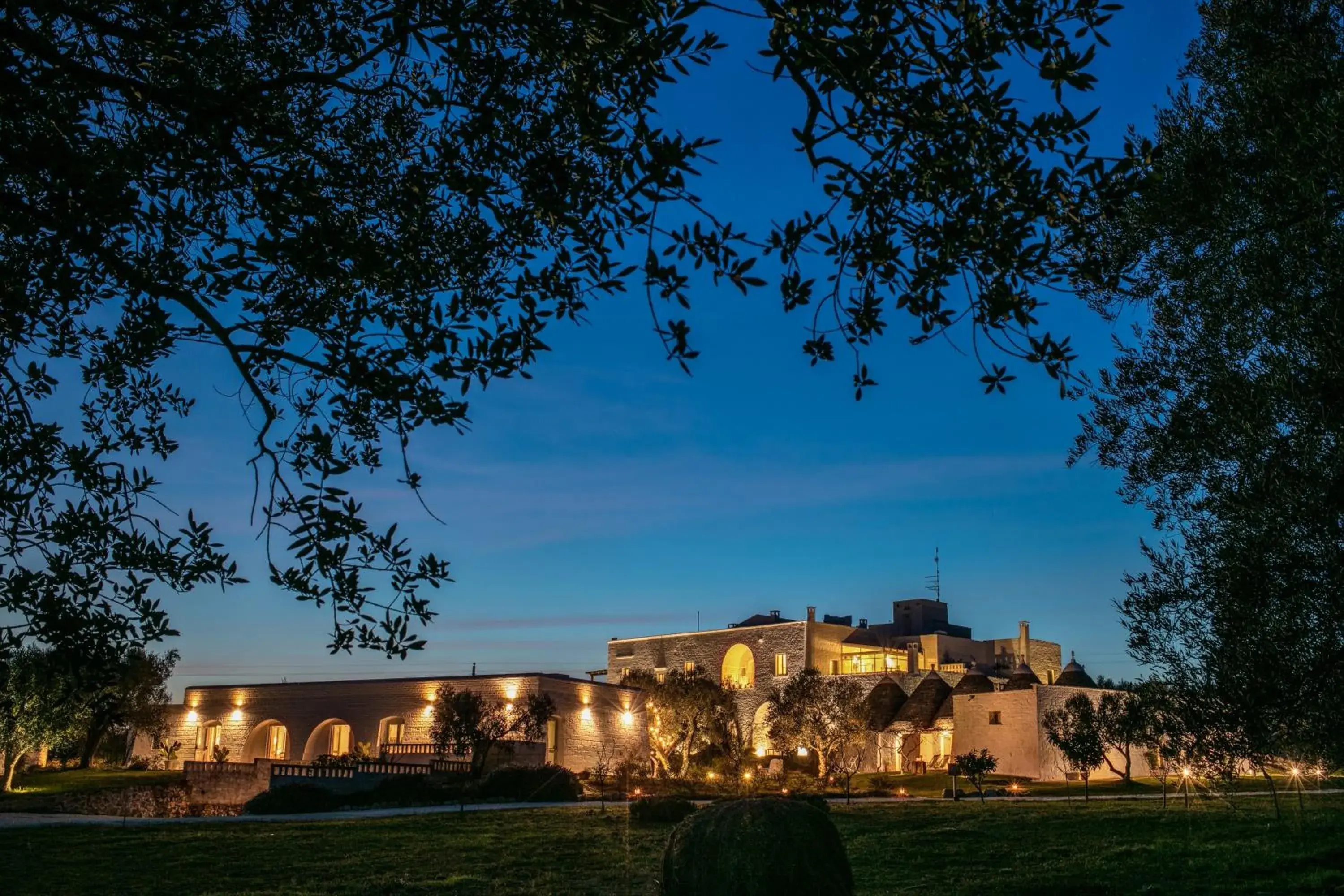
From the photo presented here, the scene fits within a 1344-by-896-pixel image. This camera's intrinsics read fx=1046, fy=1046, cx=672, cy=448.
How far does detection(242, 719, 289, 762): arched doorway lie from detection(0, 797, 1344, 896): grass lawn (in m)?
36.6

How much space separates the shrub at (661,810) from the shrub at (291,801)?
471 inches

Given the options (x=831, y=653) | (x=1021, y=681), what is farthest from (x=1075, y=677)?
(x=831, y=653)

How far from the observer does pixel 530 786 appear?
3547cm

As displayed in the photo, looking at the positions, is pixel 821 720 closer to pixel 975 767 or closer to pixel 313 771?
pixel 975 767

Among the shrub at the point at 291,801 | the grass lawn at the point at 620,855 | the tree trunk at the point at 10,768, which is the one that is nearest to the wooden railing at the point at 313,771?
the shrub at the point at 291,801

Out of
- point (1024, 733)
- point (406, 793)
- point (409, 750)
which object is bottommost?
point (406, 793)

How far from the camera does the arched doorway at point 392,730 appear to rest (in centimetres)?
5150

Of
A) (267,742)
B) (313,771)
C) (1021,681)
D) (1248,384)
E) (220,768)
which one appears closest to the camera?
(1248,384)

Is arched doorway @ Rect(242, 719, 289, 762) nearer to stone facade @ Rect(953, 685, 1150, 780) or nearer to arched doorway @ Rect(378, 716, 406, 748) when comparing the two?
arched doorway @ Rect(378, 716, 406, 748)

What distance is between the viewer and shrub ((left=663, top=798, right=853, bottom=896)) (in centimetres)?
1043

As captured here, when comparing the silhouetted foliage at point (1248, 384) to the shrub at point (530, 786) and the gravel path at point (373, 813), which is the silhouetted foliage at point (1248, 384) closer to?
the gravel path at point (373, 813)

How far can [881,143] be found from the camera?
5625 mm

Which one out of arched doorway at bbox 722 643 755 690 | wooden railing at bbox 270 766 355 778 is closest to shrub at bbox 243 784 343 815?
wooden railing at bbox 270 766 355 778

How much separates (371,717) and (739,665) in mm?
31892
